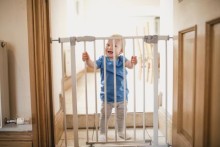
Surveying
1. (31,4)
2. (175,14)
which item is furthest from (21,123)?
(175,14)

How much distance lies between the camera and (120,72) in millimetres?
1927

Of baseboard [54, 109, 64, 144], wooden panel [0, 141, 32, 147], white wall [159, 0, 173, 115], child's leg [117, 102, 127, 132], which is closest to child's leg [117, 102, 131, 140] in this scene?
child's leg [117, 102, 127, 132]

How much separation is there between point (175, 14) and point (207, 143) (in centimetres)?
67

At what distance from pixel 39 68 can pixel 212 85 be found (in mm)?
1040

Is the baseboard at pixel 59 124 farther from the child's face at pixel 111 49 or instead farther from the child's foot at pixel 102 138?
the child's face at pixel 111 49

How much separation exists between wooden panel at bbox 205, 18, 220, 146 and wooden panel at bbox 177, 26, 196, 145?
0.12 metres

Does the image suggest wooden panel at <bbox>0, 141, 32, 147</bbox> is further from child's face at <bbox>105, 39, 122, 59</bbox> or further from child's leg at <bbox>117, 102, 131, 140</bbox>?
child's face at <bbox>105, 39, 122, 59</bbox>

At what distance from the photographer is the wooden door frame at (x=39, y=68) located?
1.43 m

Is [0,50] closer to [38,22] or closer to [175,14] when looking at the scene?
[38,22]

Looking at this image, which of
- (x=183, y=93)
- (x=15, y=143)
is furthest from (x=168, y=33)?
(x=15, y=143)

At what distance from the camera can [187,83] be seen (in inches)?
42.1

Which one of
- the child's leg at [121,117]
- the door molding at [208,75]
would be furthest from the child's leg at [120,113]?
the door molding at [208,75]

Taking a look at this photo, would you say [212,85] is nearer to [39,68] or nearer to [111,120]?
[39,68]

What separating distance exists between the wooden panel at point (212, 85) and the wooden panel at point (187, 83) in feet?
0.38
